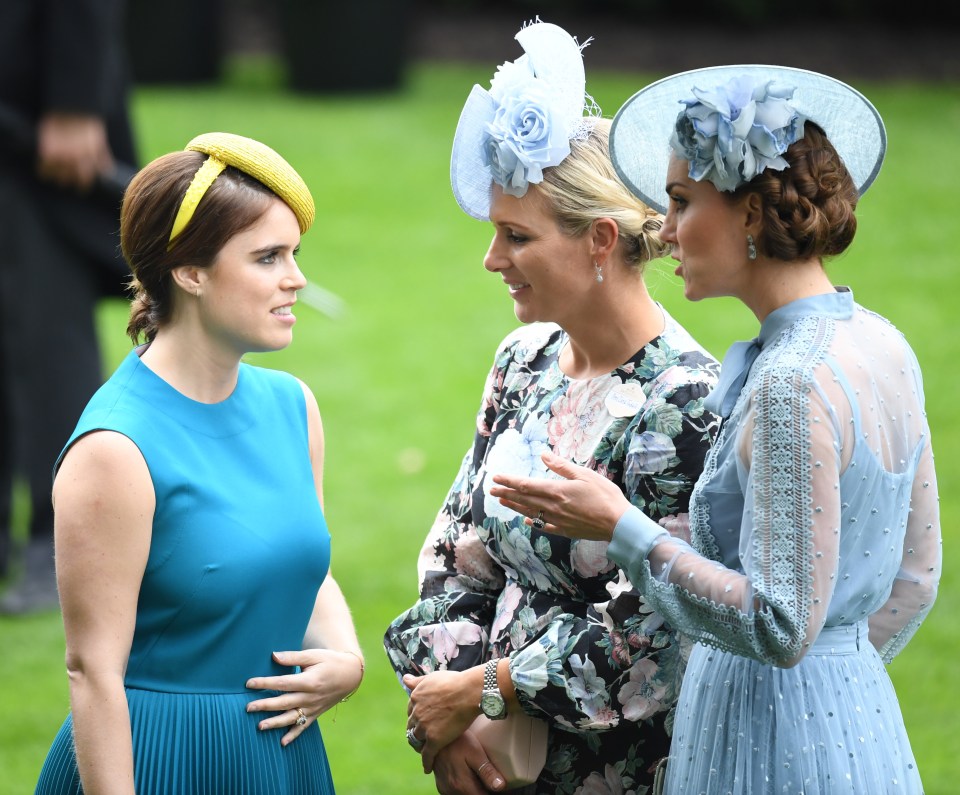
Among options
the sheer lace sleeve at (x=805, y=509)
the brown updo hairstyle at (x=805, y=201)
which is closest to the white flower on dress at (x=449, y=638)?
the sheer lace sleeve at (x=805, y=509)

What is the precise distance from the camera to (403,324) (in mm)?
9570

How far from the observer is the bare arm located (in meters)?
2.60

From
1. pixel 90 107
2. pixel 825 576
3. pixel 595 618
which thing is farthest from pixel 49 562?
pixel 825 576

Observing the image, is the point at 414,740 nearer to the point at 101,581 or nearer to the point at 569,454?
the point at 569,454

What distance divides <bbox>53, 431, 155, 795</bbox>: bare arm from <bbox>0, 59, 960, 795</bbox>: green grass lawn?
1306 mm

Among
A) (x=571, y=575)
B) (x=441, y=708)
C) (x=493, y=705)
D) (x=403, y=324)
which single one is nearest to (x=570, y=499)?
(x=571, y=575)

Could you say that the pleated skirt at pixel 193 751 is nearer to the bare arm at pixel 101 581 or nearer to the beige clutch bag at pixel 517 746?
the bare arm at pixel 101 581

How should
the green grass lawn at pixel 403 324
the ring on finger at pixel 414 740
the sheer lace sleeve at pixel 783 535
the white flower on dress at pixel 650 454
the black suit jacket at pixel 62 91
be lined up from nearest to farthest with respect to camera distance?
the sheer lace sleeve at pixel 783 535 → the white flower on dress at pixel 650 454 → the ring on finger at pixel 414 740 → the green grass lawn at pixel 403 324 → the black suit jacket at pixel 62 91

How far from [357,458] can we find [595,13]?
10.8 metres

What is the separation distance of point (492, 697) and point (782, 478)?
3.09 feet

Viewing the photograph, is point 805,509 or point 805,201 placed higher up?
point 805,201

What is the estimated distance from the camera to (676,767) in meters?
2.79

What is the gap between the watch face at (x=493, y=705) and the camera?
3.00m

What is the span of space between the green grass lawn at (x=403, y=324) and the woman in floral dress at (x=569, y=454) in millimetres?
233
